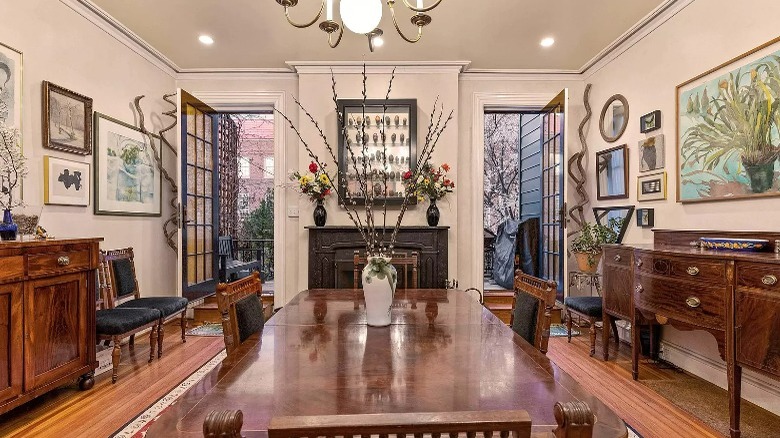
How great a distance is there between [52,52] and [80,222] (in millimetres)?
A: 1256

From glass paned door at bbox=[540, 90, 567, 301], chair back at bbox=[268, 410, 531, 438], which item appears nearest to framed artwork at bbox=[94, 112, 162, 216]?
chair back at bbox=[268, 410, 531, 438]

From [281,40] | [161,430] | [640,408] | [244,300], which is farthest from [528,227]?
[161,430]

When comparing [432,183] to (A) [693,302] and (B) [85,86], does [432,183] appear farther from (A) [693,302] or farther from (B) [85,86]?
(B) [85,86]

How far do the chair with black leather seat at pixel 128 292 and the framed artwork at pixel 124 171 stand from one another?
428mm

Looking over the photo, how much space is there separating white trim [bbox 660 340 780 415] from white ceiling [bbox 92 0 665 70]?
265cm

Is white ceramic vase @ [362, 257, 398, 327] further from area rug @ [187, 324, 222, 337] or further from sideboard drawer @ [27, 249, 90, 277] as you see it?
area rug @ [187, 324, 222, 337]

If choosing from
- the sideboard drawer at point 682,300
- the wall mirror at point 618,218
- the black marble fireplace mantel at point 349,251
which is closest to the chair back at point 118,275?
the black marble fireplace mantel at point 349,251

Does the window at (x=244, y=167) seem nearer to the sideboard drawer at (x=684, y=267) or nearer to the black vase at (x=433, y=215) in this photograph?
the black vase at (x=433, y=215)

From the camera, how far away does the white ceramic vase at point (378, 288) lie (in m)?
1.54

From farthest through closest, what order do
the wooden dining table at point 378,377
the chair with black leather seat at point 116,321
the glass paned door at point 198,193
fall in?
1. the glass paned door at point 198,193
2. the chair with black leather seat at point 116,321
3. the wooden dining table at point 378,377

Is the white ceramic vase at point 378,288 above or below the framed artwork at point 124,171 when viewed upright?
below

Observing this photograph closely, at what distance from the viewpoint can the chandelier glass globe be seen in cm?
190

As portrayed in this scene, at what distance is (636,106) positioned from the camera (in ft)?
12.0

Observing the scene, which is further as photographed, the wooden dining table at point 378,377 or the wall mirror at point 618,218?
the wall mirror at point 618,218
